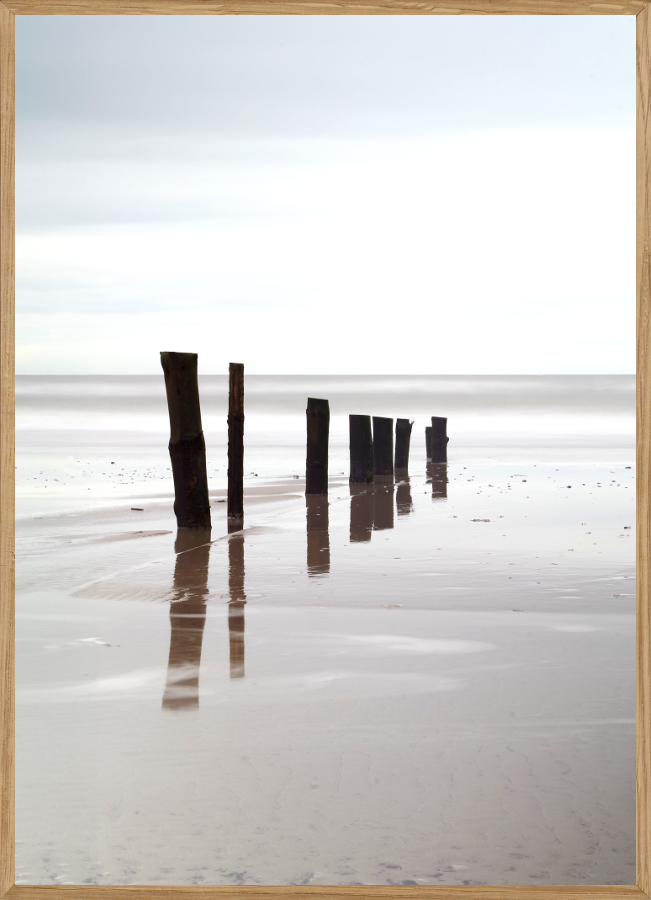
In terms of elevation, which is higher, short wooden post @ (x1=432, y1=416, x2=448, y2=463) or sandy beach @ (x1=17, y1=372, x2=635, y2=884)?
short wooden post @ (x1=432, y1=416, x2=448, y2=463)

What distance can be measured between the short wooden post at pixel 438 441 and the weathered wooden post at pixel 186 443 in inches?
392

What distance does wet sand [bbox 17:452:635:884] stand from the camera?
261 centimetres

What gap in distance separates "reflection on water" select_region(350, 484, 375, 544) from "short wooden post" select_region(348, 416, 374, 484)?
238 millimetres

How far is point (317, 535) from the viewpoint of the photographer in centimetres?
898

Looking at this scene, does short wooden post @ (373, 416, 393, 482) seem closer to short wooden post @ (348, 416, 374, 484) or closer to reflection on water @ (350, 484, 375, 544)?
short wooden post @ (348, 416, 374, 484)

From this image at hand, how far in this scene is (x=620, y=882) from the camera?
2533 mm

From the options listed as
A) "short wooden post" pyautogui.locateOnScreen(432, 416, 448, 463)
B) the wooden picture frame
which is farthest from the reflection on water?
the wooden picture frame

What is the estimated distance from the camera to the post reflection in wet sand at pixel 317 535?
23.8 ft

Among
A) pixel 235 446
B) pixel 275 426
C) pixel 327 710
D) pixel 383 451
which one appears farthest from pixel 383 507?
pixel 275 426

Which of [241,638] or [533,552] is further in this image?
[533,552]

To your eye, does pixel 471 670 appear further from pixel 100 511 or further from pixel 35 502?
pixel 35 502

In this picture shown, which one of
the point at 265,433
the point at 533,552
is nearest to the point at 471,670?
the point at 533,552

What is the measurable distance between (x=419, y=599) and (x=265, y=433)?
2795 cm

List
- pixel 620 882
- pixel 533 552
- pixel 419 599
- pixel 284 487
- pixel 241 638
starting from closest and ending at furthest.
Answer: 1. pixel 620 882
2. pixel 241 638
3. pixel 419 599
4. pixel 533 552
5. pixel 284 487
